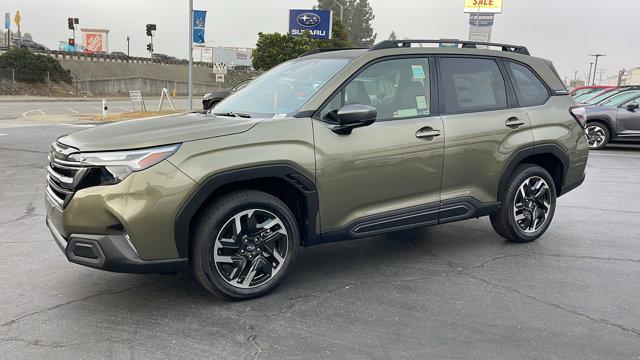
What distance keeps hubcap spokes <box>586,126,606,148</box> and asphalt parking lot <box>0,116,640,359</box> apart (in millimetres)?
9083

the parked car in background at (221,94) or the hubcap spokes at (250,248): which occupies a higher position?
the parked car in background at (221,94)

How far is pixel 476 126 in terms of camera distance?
4789mm

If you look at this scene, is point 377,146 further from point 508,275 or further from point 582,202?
point 582,202

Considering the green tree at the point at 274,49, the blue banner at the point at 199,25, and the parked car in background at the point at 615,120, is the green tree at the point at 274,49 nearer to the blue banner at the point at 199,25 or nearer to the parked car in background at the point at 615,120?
the blue banner at the point at 199,25

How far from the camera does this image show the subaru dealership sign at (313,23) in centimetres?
4625

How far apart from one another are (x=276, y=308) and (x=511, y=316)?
5.28 ft

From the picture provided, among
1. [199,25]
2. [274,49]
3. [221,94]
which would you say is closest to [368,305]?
[221,94]

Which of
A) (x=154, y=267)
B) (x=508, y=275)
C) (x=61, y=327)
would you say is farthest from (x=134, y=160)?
(x=508, y=275)

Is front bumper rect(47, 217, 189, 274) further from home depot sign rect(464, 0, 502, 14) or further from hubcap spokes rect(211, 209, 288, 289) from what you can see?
home depot sign rect(464, 0, 502, 14)

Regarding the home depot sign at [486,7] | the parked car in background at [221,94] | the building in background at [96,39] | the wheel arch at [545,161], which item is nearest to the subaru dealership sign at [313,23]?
the home depot sign at [486,7]

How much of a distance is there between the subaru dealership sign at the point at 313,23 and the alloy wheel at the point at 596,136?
34337 mm

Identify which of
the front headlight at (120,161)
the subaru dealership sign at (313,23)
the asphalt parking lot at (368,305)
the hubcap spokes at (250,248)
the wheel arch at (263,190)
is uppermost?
the subaru dealership sign at (313,23)

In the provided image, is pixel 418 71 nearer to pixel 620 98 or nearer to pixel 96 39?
pixel 620 98

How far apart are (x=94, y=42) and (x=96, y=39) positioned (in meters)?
0.67
